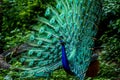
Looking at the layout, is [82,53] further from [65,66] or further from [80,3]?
[80,3]

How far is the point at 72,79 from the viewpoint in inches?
175

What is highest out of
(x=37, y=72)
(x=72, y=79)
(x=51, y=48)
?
(x=51, y=48)

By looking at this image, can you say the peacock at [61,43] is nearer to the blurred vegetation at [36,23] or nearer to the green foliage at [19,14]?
the blurred vegetation at [36,23]

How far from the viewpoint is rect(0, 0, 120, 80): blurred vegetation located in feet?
16.9

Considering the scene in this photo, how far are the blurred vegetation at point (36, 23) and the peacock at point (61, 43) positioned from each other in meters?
0.37

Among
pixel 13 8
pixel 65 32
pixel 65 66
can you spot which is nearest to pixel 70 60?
pixel 65 66

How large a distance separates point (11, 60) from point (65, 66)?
52.7 inches

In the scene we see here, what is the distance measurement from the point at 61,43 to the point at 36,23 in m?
1.49

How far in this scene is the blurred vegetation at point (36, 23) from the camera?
5.14 m

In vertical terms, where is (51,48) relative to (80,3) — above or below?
below

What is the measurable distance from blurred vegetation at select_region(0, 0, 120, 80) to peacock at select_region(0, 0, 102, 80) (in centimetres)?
37

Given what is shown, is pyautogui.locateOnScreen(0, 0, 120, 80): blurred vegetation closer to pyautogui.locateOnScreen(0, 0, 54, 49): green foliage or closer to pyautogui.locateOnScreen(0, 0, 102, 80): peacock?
pyautogui.locateOnScreen(0, 0, 54, 49): green foliage

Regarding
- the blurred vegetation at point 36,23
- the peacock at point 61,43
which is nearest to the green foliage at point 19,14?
the blurred vegetation at point 36,23

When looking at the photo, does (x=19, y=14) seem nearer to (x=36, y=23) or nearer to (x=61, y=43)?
(x=36, y=23)
